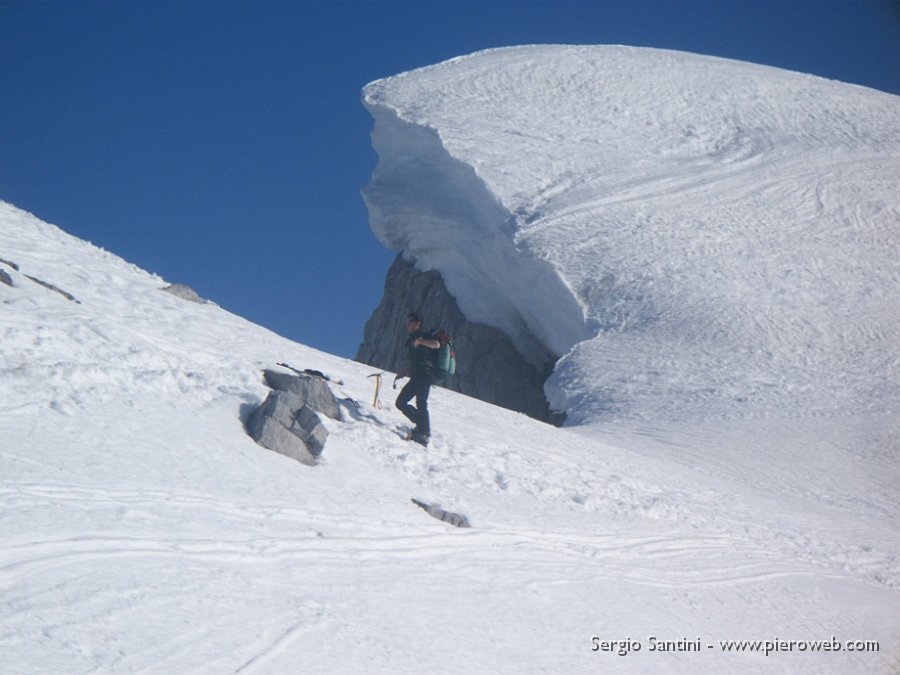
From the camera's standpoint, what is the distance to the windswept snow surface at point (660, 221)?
59.6ft

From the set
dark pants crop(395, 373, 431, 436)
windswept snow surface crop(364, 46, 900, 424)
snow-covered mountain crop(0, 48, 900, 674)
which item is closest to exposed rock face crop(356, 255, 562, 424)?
windswept snow surface crop(364, 46, 900, 424)

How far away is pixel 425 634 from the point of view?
5609 mm

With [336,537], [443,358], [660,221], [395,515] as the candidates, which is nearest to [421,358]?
[443,358]

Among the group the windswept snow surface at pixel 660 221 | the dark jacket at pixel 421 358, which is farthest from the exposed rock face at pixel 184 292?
the windswept snow surface at pixel 660 221

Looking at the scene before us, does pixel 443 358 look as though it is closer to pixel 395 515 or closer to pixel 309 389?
pixel 309 389

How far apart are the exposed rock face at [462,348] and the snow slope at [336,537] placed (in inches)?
345

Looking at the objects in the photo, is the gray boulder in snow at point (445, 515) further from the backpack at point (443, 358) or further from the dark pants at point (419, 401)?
the backpack at point (443, 358)

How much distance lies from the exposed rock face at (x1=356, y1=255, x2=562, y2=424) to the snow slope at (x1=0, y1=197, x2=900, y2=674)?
8.77 metres

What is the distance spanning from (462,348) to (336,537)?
1710cm

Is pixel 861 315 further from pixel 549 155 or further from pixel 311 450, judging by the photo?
pixel 311 450

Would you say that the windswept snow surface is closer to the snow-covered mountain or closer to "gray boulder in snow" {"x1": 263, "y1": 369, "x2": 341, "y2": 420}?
the snow-covered mountain

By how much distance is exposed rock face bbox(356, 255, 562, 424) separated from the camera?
22172 millimetres

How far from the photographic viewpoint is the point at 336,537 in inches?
268

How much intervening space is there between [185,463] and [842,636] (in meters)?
5.23
